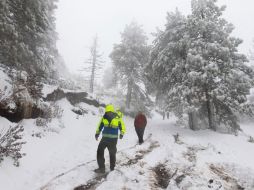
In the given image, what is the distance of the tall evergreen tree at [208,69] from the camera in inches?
674

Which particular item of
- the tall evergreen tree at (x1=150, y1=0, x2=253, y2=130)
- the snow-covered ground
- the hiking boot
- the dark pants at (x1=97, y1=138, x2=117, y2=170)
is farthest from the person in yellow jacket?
the tall evergreen tree at (x1=150, y1=0, x2=253, y2=130)

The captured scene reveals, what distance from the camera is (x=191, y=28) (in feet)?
64.1

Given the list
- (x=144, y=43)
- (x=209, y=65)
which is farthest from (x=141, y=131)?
(x=144, y=43)

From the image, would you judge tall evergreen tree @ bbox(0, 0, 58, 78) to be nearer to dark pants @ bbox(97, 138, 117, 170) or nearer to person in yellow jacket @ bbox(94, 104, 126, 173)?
person in yellow jacket @ bbox(94, 104, 126, 173)

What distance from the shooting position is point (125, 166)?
8797 millimetres

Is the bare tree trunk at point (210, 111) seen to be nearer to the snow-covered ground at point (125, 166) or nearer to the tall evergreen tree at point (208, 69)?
the tall evergreen tree at point (208, 69)

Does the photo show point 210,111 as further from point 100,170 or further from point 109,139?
point 100,170

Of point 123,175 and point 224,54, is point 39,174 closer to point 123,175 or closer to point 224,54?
point 123,175

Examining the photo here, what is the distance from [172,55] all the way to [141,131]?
26.4ft

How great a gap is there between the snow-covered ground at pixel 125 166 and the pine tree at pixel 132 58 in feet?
57.5

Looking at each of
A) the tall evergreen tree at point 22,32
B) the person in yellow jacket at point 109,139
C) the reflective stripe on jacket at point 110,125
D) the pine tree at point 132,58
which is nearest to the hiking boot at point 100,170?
the person in yellow jacket at point 109,139

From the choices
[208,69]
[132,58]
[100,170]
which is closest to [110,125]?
[100,170]

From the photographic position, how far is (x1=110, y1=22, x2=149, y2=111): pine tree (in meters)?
30.6

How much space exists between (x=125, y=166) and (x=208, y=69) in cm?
1029
